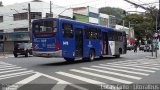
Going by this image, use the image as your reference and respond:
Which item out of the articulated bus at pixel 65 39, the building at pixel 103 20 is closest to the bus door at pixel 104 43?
the articulated bus at pixel 65 39

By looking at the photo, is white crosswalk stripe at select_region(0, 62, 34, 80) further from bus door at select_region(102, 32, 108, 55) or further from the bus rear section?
bus door at select_region(102, 32, 108, 55)

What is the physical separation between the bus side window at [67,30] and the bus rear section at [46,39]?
0.76m

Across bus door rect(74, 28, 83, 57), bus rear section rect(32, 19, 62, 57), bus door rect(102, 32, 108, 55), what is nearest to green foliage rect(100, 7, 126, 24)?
bus door rect(102, 32, 108, 55)

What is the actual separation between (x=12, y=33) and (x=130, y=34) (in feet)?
188

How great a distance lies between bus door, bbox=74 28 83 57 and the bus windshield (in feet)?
7.78

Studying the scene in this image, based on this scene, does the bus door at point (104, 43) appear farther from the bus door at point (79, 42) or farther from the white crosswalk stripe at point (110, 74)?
the white crosswalk stripe at point (110, 74)

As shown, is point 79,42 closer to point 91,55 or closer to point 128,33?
point 91,55

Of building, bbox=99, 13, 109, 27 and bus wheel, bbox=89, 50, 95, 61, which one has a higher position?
building, bbox=99, 13, 109, 27

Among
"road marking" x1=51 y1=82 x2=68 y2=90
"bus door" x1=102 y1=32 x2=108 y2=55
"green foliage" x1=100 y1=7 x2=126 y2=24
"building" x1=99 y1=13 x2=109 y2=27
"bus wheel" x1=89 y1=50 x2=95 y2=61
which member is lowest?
"road marking" x1=51 y1=82 x2=68 y2=90

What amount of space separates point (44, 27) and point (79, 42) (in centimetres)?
337

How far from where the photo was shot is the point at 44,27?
21.8 metres

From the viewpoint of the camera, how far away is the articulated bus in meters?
21.2

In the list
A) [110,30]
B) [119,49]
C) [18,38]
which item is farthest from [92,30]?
[18,38]

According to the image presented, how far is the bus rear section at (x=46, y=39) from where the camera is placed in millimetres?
21141
